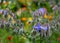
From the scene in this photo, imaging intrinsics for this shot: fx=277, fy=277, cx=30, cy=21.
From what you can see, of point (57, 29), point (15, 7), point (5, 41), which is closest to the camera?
point (57, 29)

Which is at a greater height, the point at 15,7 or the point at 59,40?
the point at 15,7

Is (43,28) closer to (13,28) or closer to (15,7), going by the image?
(13,28)

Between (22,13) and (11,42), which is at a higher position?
(22,13)

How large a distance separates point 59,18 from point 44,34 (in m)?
0.61

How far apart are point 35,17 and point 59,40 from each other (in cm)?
34

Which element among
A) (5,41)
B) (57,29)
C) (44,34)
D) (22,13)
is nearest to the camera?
(44,34)

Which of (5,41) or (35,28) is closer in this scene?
(35,28)

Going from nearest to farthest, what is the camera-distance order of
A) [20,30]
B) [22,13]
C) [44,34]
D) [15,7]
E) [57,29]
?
[44,34] → [20,30] → [57,29] → [22,13] → [15,7]

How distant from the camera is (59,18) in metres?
2.81

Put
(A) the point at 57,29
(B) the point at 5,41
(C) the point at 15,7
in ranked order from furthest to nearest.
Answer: (C) the point at 15,7 < (B) the point at 5,41 < (A) the point at 57,29

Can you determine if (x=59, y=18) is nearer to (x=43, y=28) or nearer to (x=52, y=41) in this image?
(x=52, y=41)

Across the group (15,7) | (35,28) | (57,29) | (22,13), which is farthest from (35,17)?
(15,7)

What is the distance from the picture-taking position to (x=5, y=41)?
9.62 feet

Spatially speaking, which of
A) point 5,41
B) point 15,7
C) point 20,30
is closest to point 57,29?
point 20,30
